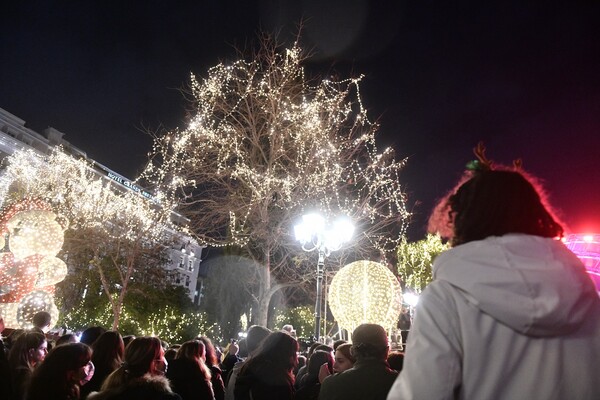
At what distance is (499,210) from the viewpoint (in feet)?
5.04

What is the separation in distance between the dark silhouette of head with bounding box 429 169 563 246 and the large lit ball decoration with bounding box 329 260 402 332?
5196 mm

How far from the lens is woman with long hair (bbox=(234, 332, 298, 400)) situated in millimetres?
3748

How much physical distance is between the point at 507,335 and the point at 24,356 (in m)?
4.66

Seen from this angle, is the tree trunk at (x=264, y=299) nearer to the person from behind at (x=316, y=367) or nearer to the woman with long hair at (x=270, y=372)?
the person from behind at (x=316, y=367)

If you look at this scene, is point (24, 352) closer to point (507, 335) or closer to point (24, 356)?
point (24, 356)

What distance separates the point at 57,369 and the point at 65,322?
83.6 ft

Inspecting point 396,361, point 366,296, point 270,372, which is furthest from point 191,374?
point 366,296

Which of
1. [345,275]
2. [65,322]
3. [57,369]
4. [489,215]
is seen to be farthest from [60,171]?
[489,215]

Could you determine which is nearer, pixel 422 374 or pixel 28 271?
pixel 422 374

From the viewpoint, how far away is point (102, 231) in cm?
2092

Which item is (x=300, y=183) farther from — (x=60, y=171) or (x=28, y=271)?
(x=60, y=171)

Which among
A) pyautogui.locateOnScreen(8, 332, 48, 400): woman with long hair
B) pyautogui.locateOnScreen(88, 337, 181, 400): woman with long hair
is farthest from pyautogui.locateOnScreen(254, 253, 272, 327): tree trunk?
pyautogui.locateOnScreen(88, 337, 181, 400): woman with long hair

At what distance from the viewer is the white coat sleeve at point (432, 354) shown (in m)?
1.20

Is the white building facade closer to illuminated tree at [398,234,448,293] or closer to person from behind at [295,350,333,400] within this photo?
illuminated tree at [398,234,448,293]
